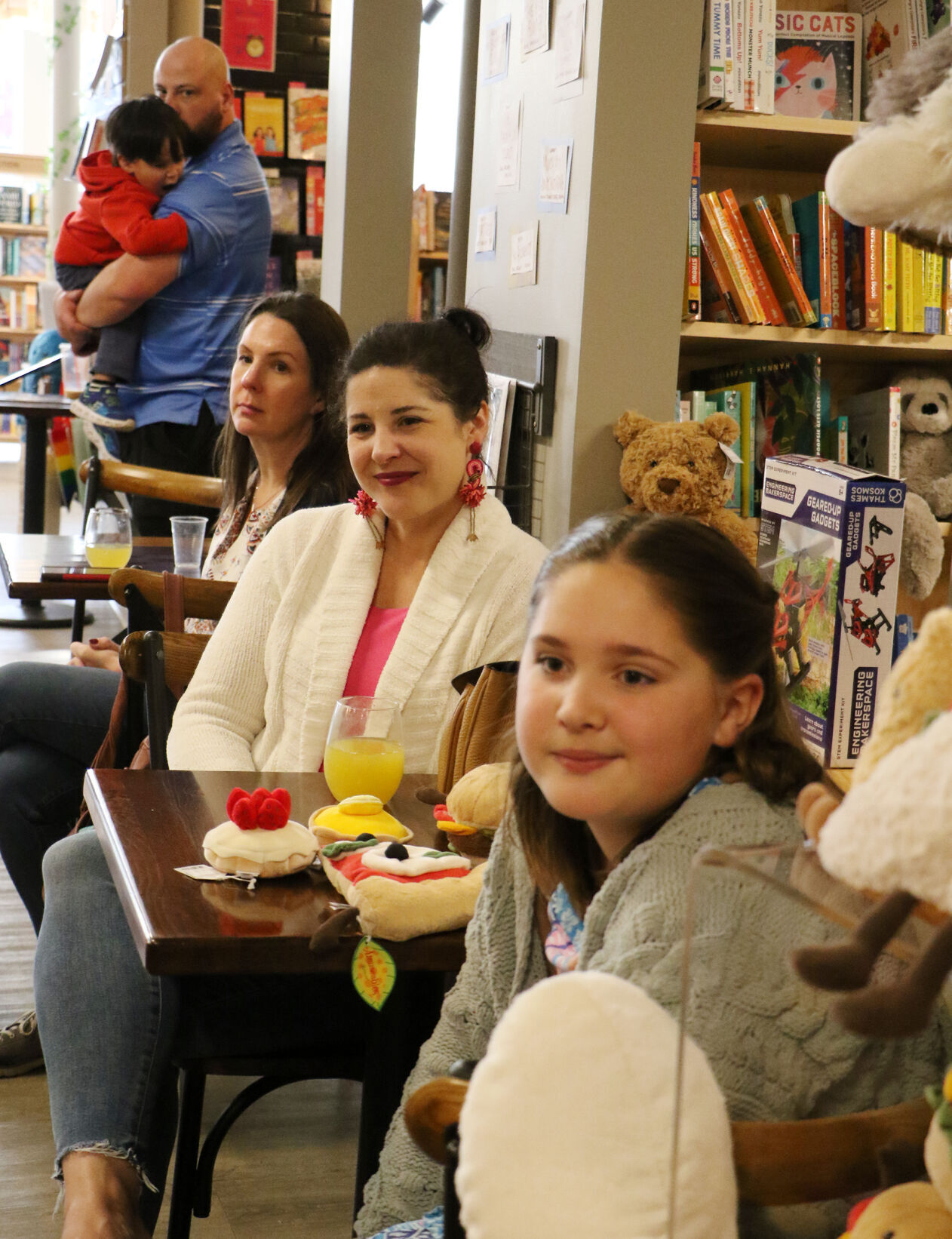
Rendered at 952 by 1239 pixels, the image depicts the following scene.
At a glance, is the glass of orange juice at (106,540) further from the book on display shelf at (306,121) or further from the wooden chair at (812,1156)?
the book on display shelf at (306,121)

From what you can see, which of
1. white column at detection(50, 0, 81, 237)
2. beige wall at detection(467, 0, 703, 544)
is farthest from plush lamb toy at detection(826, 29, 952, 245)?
white column at detection(50, 0, 81, 237)

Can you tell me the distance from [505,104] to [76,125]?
601cm

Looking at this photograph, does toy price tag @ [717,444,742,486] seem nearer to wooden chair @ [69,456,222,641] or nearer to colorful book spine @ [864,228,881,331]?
colorful book spine @ [864,228,881,331]

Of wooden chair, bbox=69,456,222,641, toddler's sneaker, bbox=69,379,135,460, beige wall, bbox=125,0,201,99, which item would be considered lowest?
wooden chair, bbox=69,456,222,641

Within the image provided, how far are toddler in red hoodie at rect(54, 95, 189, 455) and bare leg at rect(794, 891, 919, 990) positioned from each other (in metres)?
3.72

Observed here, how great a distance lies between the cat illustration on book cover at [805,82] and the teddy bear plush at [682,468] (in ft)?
2.48

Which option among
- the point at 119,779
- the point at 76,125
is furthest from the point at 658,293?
the point at 76,125

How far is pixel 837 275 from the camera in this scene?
2721mm

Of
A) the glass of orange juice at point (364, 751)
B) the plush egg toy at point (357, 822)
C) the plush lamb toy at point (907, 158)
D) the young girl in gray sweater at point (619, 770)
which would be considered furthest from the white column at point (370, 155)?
the plush lamb toy at point (907, 158)

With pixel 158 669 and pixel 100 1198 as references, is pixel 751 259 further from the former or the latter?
pixel 100 1198

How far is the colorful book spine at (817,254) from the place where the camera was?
2.70 metres

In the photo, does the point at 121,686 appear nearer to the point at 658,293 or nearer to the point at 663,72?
the point at 658,293

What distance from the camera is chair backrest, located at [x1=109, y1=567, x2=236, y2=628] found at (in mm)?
2287

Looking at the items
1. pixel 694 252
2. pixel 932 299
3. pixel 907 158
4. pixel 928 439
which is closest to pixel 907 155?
pixel 907 158
